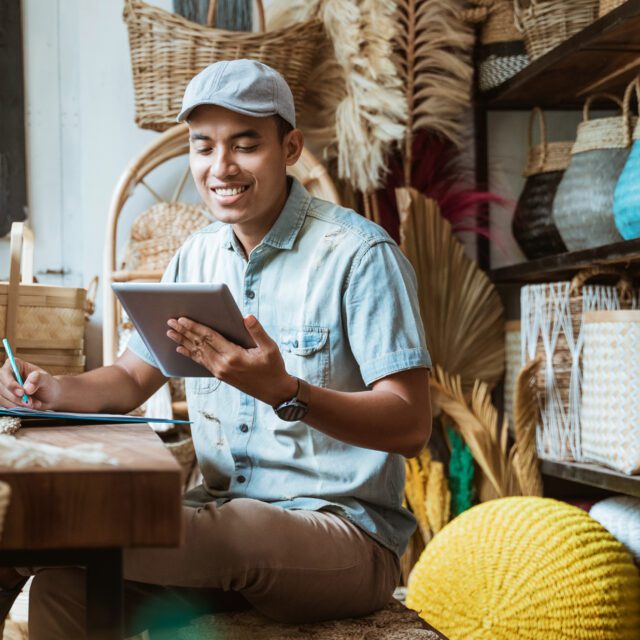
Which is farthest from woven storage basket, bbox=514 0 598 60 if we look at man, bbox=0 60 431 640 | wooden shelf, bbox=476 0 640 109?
man, bbox=0 60 431 640

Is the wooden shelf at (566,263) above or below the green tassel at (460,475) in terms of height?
above

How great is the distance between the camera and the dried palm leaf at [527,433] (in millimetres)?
2527

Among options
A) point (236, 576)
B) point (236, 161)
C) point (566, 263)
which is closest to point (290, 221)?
point (236, 161)

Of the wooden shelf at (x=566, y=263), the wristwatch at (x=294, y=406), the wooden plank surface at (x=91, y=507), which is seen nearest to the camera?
the wooden plank surface at (x=91, y=507)

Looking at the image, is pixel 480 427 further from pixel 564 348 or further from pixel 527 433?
pixel 564 348

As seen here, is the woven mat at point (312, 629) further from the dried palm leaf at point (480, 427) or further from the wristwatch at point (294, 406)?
the dried palm leaf at point (480, 427)

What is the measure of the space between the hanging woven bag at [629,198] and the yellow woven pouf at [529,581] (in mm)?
693

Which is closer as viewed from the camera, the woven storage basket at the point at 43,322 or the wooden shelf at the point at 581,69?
the woven storage basket at the point at 43,322

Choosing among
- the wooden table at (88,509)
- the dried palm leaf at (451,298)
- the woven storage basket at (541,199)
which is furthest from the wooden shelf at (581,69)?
the wooden table at (88,509)

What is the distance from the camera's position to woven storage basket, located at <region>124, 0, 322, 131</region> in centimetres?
247

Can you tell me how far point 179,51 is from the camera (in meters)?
2.49

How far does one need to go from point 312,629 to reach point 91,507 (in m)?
0.64

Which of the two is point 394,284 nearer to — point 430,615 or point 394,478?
point 394,478

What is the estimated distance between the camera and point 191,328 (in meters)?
1.08
